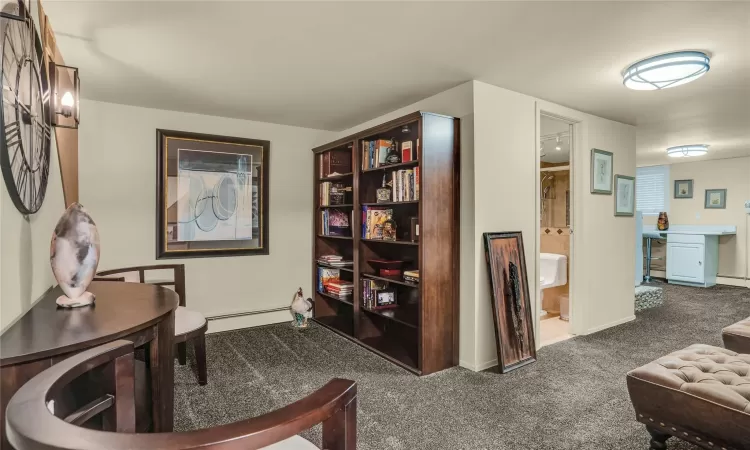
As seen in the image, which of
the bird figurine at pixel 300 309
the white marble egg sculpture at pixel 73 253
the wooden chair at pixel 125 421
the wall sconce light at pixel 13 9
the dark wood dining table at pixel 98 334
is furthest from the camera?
the bird figurine at pixel 300 309

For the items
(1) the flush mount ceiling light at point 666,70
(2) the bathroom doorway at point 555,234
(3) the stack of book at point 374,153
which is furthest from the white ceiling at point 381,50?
(2) the bathroom doorway at point 555,234

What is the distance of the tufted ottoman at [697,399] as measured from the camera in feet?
5.23

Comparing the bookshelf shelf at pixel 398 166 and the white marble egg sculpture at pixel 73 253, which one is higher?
the bookshelf shelf at pixel 398 166

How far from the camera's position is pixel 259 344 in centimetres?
366

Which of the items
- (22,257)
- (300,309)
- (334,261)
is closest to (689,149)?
(334,261)

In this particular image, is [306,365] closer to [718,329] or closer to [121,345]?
[121,345]

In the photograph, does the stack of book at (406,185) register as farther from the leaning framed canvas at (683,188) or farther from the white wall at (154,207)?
the leaning framed canvas at (683,188)

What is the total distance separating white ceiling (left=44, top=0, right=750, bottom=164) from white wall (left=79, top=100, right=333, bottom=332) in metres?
0.27

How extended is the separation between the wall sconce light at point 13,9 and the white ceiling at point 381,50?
1.77 ft

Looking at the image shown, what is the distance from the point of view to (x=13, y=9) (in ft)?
4.58

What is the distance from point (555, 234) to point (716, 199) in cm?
441

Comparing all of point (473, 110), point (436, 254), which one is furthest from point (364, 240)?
point (473, 110)

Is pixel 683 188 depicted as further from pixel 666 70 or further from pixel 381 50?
pixel 381 50

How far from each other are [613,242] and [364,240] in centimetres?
268
